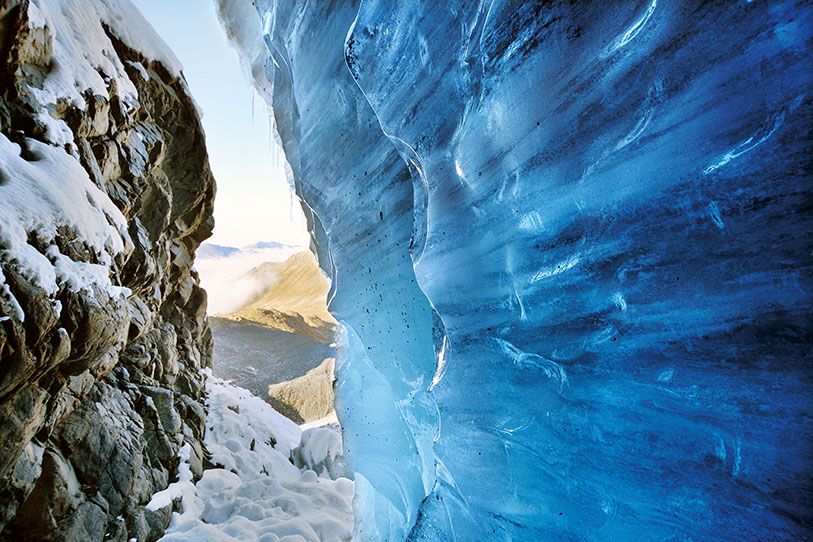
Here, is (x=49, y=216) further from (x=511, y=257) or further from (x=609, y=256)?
(x=609, y=256)

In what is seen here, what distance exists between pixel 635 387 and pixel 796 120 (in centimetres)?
86

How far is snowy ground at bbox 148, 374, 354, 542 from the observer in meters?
4.75

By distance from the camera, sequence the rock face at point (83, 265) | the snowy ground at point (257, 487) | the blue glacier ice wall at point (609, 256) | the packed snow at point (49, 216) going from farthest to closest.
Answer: the snowy ground at point (257, 487) < the rock face at point (83, 265) < the packed snow at point (49, 216) < the blue glacier ice wall at point (609, 256)

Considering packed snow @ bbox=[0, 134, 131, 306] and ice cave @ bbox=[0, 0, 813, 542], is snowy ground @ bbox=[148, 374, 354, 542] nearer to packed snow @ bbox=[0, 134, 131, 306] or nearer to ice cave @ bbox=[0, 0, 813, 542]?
ice cave @ bbox=[0, 0, 813, 542]

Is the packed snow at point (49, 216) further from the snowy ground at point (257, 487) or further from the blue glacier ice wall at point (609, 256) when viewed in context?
the snowy ground at point (257, 487)

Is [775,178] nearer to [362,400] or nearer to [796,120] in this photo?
[796,120]

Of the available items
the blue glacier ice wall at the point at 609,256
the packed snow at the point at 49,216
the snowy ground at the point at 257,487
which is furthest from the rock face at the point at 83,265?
the blue glacier ice wall at the point at 609,256

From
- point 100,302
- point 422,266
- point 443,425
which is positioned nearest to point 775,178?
point 422,266

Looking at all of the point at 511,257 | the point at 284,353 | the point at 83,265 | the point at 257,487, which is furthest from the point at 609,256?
the point at 284,353

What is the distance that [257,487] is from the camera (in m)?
5.99

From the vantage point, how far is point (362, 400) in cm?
361

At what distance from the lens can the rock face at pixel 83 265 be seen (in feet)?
8.01

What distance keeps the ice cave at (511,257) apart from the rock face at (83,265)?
26 millimetres

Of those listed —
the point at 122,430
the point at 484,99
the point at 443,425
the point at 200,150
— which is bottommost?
the point at 122,430
